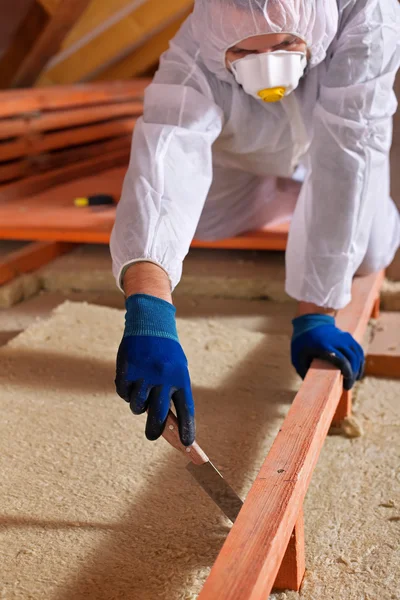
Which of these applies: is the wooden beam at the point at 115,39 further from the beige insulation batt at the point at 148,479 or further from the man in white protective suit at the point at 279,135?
the beige insulation batt at the point at 148,479

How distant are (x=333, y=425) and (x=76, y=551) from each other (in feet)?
2.36

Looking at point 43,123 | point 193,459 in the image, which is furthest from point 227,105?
point 43,123

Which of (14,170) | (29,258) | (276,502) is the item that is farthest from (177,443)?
(14,170)

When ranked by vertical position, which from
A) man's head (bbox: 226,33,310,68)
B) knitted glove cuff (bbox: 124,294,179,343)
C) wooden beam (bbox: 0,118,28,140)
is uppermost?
man's head (bbox: 226,33,310,68)

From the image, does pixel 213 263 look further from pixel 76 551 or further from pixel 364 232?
pixel 76 551

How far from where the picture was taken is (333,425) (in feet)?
5.32

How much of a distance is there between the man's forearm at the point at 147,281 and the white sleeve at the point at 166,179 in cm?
1

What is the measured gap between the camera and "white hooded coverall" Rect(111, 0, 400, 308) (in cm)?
138

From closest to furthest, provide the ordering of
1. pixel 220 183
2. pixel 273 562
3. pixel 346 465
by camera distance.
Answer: pixel 273 562, pixel 346 465, pixel 220 183

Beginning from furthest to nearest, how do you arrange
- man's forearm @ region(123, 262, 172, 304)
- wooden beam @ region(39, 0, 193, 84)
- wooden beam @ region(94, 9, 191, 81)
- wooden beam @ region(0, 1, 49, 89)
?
wooden beam @ region(94, 9, 191, 81), wooden beam @ region(39, 0, 193, 84), wooden beam @ region(0, 1, 49, 89), man's forearm @ region(123, 262, 172, 304)

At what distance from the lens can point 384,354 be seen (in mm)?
1862

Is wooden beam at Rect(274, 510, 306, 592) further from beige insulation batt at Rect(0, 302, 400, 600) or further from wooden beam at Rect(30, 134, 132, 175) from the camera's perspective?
wooden beam at Rect(30, 134, 132, 175)

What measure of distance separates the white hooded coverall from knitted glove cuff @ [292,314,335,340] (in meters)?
0.04

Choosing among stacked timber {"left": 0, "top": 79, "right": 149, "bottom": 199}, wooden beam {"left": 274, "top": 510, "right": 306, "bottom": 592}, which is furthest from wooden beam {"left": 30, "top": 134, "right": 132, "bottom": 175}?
wooden beam {"left": 274, "top": 510, "right": 306, "bottom": 592}
